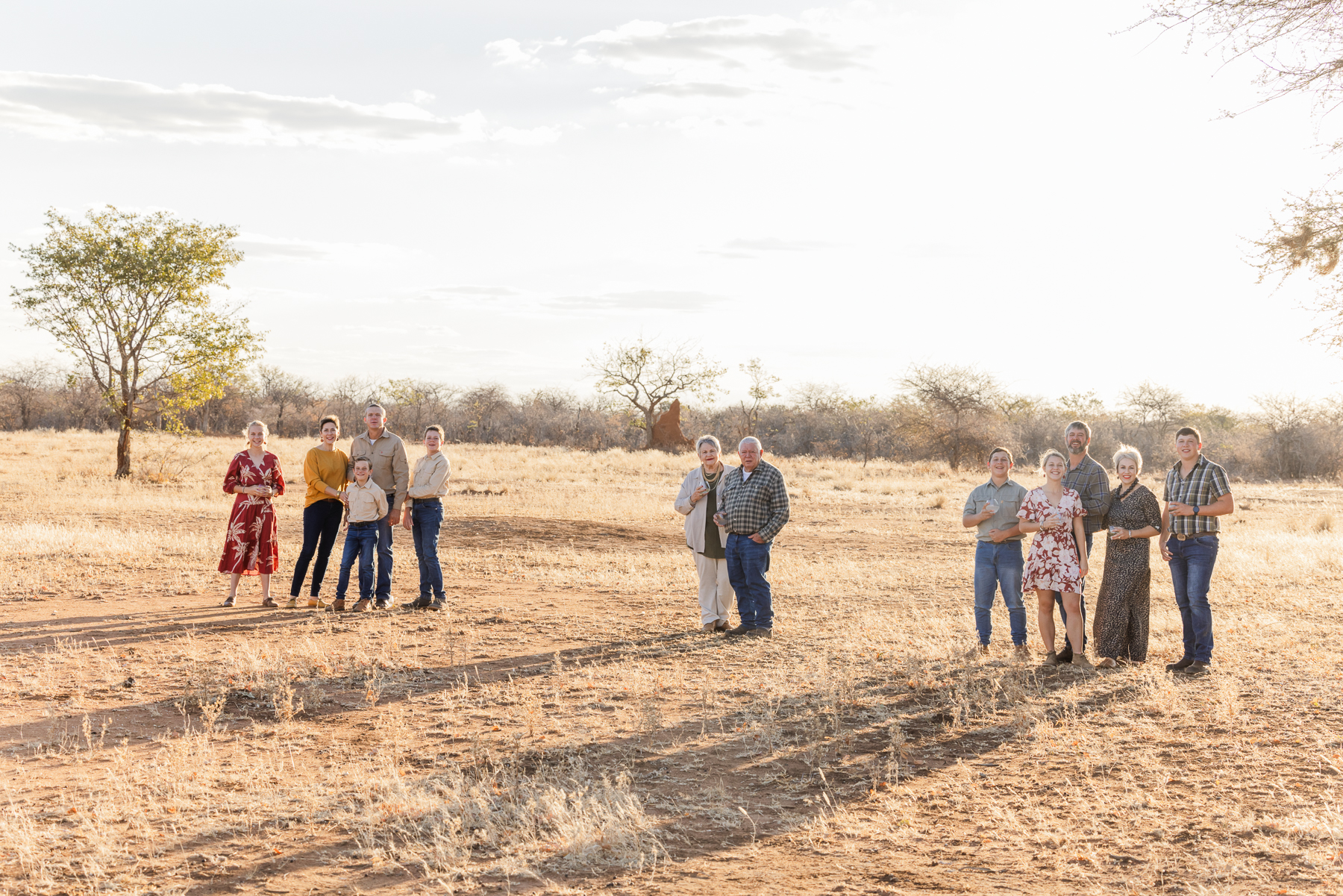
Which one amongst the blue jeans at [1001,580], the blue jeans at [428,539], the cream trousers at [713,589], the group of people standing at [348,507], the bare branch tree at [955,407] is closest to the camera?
the blue jeans at [1001,580]

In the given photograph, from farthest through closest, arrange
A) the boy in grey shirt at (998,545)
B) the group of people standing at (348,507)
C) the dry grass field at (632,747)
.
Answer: the group of people standing at (348,507) < the boy in grey shirt at (998,545) < the dry grass field at (632,747)

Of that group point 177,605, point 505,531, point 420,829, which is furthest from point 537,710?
point 505,531

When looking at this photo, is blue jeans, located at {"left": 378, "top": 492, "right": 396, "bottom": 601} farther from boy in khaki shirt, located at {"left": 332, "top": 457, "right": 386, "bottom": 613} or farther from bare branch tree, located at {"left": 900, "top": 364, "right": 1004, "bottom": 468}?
bare branch tree, located at {"left": 900, "top": 364, "right": 1004, "bottom": 468}

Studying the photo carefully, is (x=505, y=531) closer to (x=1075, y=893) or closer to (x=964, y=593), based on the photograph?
(x=964, y=593)

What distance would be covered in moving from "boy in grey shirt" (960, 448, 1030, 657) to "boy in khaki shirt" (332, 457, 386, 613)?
5508 mm

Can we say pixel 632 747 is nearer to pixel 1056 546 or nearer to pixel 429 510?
A: pixel 1056 546

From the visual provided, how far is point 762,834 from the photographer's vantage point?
4.64 m

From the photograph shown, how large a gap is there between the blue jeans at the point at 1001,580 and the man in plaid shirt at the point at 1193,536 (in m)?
1.11

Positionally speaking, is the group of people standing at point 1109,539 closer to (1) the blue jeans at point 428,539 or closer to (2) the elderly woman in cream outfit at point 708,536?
(2) the elderly woman in cream outfit at point 708,536

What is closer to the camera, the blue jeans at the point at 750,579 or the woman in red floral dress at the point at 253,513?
the blue jeans at the point at 750,579

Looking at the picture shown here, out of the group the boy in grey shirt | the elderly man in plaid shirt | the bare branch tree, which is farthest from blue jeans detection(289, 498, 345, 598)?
the bare branch tree

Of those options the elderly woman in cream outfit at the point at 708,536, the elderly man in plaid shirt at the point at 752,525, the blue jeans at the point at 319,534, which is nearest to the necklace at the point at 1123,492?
the elderly man in plaid shirt at the point at 752,525

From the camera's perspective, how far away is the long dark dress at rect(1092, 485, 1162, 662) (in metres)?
7.69

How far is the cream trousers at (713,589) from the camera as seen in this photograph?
9.38 meters
